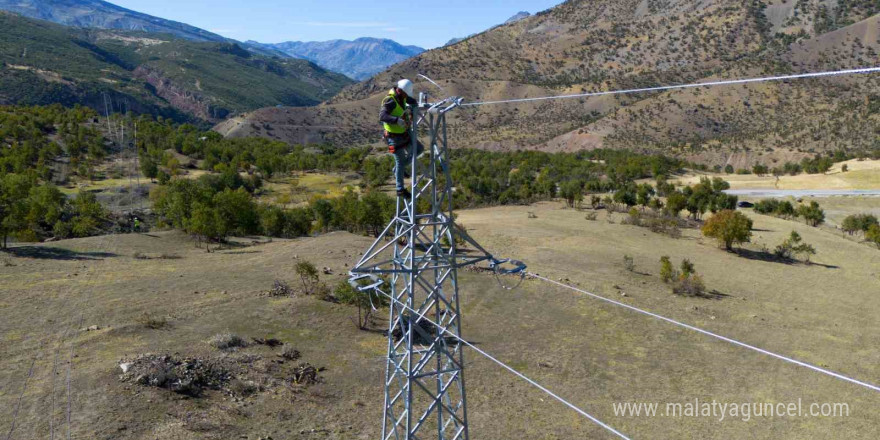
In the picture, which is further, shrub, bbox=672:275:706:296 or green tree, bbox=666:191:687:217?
green tree, bbox=666:191:687:217

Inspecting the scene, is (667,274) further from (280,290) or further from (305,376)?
(305,376)

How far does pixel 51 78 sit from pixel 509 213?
154773mm

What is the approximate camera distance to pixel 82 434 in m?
15.4

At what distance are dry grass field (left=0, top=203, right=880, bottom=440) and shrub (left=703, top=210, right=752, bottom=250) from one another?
108 inches

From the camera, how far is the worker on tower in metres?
8.77

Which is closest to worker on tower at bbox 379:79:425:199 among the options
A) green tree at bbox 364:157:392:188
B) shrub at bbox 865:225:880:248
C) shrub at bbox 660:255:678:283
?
shrub at bbox 660:255:678:283

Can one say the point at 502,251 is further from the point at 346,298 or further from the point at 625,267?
the point at 346,298

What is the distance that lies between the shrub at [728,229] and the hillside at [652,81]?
190 feet

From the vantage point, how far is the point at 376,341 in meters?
24.6

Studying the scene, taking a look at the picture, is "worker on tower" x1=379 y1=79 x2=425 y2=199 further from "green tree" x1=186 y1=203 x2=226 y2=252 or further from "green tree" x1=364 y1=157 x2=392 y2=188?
"green tree" x1=364 y1=157 x2=392 y2=188

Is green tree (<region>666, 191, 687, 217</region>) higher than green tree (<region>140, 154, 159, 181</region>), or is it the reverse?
green tree (<region>140, 154, 159, 181</region>)

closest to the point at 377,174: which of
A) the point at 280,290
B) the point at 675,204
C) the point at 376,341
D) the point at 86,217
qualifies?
the point at 86,217

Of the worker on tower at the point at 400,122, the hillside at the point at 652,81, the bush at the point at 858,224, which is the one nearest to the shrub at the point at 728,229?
the bush at the point at 858,224

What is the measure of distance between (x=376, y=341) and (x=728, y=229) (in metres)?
30.3
